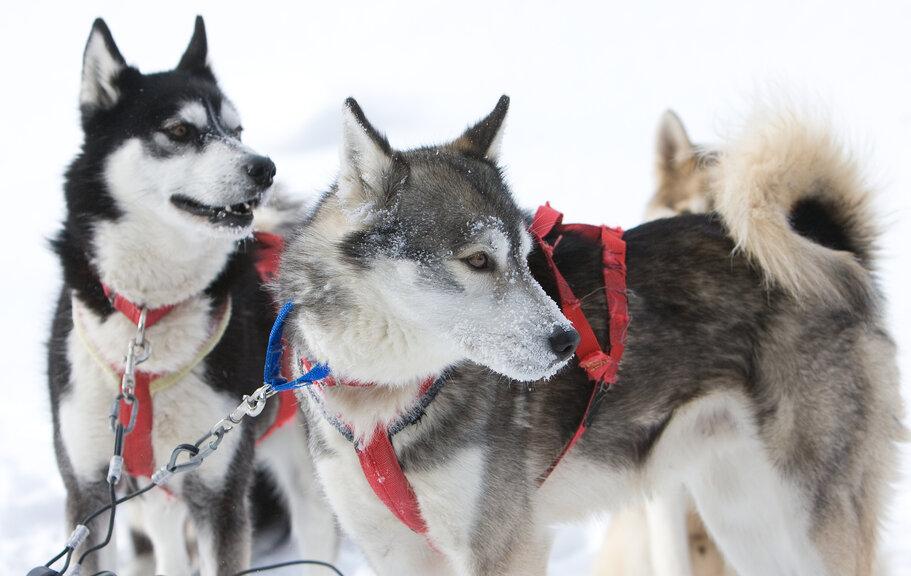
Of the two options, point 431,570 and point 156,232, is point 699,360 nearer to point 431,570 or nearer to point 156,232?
point 431,570

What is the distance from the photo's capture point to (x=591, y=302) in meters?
2.40

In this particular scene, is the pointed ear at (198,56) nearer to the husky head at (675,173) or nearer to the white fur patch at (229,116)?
the white fur patch at (229,116)

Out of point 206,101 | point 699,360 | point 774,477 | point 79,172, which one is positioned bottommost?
point 774,477

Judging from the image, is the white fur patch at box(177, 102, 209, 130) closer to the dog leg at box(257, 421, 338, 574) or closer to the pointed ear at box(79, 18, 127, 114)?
the pointed ear at box(79, 18, 127, 114)

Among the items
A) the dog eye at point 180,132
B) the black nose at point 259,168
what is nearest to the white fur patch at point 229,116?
the dog eye at point 180,132

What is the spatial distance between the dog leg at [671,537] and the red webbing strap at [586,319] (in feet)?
3.56

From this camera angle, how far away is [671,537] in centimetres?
328

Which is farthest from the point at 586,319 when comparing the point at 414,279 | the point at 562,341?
the point at 414,279

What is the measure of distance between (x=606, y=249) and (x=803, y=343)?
23.7 inches

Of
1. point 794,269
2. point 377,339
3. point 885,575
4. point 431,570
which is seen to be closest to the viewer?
point 377,339

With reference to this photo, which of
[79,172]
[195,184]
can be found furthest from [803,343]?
[79,172]

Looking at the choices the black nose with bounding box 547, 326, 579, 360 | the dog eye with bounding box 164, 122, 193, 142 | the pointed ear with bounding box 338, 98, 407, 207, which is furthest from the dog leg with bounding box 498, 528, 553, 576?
the dog eye with bounding box 164, 122, 193, 142

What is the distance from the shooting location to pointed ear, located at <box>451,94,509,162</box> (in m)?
2.33

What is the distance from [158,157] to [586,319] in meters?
1.40
